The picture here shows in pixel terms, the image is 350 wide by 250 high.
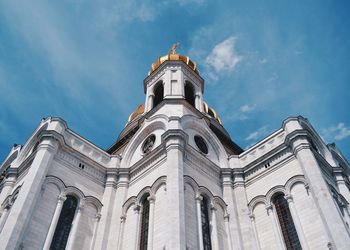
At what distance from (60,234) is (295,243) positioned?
36.9 ft

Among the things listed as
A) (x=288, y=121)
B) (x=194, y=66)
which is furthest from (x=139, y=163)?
(x=194, y=66)

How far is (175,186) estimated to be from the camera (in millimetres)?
17516

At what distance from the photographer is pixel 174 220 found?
16.0 m

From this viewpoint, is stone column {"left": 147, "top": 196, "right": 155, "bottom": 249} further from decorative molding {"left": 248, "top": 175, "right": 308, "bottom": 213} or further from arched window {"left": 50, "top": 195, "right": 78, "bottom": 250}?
decorative molding {"left": 248, "top": 175, "right": 308, "bottom": 213}

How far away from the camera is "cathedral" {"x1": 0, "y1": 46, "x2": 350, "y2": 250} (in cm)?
1669

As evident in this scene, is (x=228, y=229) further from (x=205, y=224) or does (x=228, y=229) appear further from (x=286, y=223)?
(x=286, y=223)

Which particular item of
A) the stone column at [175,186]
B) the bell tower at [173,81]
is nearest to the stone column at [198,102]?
the bell tower at [173,81]

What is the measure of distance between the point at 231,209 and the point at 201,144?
516 cm

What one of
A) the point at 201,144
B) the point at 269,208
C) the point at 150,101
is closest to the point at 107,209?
the point at 201,144

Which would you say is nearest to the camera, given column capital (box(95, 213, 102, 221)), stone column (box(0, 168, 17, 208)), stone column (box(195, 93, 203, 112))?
column capital (box(95, 213, 102, 221))

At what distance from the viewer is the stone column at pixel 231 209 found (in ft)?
60.8

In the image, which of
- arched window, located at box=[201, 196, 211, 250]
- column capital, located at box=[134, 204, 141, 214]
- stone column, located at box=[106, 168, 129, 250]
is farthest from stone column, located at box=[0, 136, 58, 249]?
arched window, located at box=[201, 196, 211, 250]

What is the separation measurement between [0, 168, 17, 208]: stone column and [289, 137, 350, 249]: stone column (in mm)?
15850

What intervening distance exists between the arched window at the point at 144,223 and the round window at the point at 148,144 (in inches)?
158
